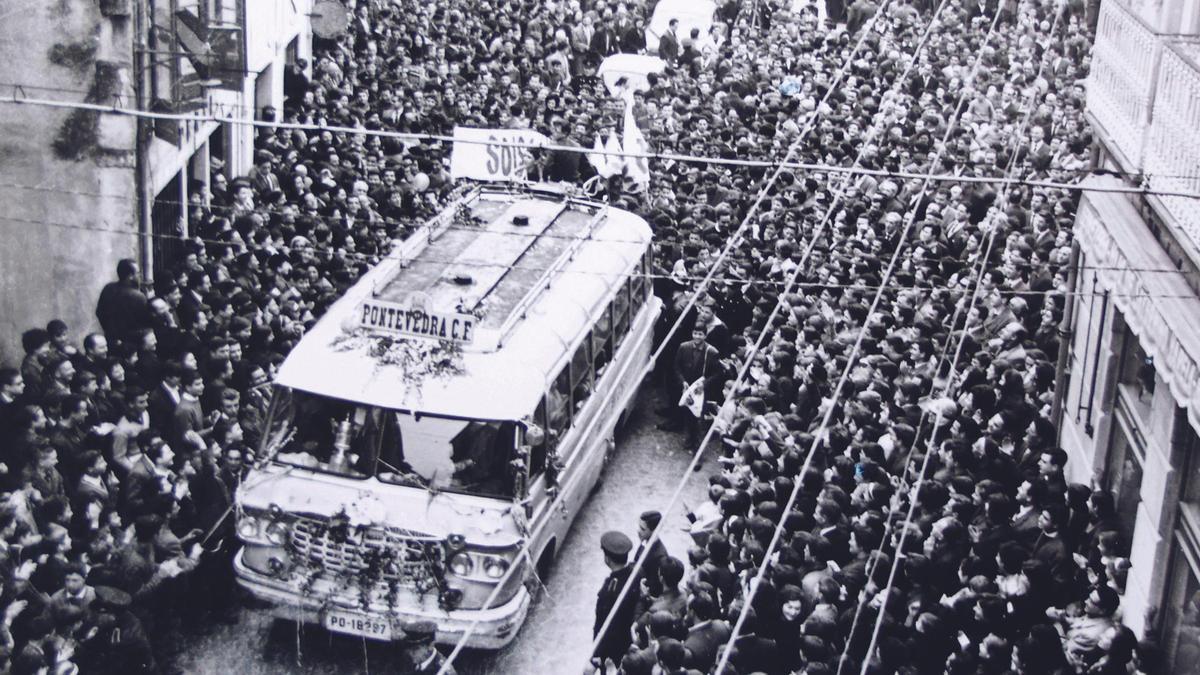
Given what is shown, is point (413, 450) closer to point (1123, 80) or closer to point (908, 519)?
point (908, 519)

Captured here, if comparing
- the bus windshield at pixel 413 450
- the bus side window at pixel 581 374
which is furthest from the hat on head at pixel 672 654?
the bus side window at pixel 581 374

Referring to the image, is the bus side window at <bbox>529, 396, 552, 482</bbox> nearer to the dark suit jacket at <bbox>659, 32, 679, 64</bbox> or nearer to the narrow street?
the narrow street

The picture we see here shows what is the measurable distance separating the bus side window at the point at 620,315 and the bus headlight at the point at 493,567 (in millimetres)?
3782

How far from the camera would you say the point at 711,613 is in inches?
415

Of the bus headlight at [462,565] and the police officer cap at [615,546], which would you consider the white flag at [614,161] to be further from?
the bus headlight at [462,565]

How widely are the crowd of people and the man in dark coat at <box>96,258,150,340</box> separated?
0.12 feet

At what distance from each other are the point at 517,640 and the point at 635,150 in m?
8.22

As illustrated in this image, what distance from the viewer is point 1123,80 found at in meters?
13.8

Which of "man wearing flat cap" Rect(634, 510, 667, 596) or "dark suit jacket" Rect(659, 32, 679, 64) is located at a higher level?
"dark suit jacket" Rect(659, 32, 679, 64)

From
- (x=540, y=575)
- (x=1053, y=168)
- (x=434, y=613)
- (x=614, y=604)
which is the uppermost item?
(x=1053, y=168)

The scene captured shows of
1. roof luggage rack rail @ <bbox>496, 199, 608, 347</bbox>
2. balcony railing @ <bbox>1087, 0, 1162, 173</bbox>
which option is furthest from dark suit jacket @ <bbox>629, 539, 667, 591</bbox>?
balcony railing @ <bbox>1087, 0, 1162, 173</bbox>

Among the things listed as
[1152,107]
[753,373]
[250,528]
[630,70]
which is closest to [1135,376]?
[1152,107]

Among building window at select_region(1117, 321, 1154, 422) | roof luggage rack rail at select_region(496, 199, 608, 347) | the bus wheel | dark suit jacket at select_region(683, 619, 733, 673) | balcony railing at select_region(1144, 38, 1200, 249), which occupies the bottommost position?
the bus wheel

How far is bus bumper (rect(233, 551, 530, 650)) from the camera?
38.4ft
